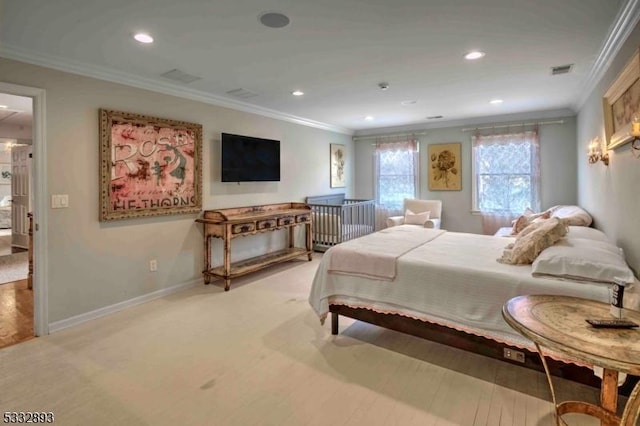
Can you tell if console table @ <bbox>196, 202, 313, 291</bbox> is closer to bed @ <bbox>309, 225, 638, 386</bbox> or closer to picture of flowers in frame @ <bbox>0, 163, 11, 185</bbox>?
bed @ <bbox>309, 225, 638, 386</bbox>

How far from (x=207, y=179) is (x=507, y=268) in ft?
12.1

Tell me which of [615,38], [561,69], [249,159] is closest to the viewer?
[615,38]

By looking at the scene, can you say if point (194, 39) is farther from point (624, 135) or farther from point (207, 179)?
point (624, 135)

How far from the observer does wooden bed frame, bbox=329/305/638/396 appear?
1.94m

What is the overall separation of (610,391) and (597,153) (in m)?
2.96

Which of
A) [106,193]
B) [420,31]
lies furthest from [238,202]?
[420,31]

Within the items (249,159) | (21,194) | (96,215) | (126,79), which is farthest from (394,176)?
(21,194)

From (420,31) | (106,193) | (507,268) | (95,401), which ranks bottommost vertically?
(95,401)

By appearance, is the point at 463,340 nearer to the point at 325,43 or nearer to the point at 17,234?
the point at 325,43

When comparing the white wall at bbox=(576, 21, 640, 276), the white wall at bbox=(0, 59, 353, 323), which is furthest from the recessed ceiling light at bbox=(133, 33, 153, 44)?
the white wall at bbox=(576, 21, 640, 276)

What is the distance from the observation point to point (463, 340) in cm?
231

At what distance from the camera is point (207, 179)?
14.8 feet

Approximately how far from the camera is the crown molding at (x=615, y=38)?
2207mm

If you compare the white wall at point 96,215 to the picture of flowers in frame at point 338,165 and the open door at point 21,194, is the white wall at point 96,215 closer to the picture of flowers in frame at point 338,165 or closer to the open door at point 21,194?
the picture of flowers in frame at point 338,165
